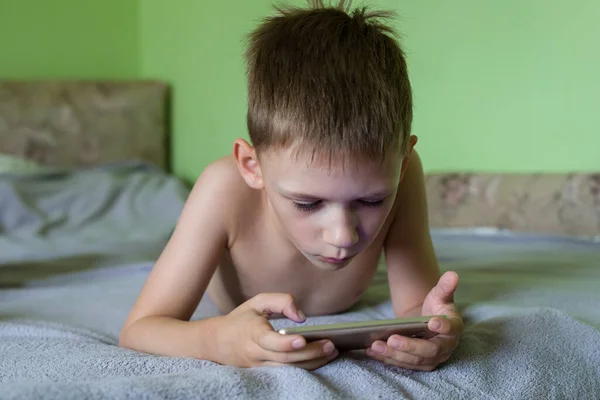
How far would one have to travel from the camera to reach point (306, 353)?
71 centimetres

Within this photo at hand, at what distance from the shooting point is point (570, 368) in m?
0.83

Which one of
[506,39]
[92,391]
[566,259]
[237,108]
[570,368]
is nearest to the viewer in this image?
[92,391]

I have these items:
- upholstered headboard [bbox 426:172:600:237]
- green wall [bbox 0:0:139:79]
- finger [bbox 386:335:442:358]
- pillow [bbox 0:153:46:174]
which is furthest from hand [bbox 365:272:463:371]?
green wall [bbox 0:0:139:79]

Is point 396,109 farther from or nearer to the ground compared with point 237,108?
farther from the ground

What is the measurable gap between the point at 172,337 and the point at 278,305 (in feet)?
0.63

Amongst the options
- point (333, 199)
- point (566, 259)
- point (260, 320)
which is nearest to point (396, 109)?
point (333, 199)

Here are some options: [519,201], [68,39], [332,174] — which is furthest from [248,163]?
[68,39]

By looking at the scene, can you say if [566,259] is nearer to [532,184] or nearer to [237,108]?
[532,184]

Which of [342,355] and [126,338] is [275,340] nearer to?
[342,355]

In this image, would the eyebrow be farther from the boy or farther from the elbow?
the elbow

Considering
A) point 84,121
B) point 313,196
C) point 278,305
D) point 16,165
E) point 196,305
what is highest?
point 313,196

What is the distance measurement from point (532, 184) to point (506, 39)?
1.33ft

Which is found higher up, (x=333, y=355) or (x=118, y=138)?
(x=333, y=355)

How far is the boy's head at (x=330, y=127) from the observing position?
2.51 ft
